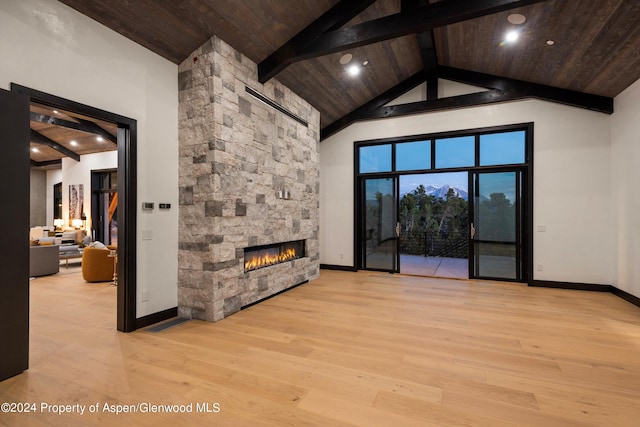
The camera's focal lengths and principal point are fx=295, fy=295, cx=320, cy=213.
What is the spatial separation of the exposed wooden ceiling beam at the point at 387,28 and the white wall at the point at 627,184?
305 cm

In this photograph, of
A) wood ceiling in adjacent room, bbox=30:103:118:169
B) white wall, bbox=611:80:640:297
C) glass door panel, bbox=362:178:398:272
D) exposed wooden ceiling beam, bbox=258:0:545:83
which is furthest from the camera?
wood ceiling in adjacent room, bbox=30:103:118:169

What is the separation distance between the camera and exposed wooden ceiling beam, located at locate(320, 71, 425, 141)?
249 inches

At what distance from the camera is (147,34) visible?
11.0ft

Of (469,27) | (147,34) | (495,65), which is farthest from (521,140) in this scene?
(147,34)

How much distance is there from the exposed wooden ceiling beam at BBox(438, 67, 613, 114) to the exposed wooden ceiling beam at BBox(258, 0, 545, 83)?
2.80 metres

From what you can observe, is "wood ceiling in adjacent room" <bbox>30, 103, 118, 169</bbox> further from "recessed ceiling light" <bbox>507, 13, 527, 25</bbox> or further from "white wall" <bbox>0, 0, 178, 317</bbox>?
"recessed ceiling light" <bbox>507, 13, 527, 25</bbox>

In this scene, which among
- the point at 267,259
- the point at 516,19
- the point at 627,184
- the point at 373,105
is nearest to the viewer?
the point at 516,19

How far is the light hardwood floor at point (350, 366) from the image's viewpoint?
6.40 ft

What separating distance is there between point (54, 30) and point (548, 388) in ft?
17.0

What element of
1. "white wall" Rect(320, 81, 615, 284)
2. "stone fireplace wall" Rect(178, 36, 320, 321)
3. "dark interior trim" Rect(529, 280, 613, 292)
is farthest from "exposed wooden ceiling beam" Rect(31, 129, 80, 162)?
"dark interior trim" Rect(529, 280, 613, 292)

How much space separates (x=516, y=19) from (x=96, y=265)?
26.6 ft

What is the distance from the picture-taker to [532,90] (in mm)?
5348

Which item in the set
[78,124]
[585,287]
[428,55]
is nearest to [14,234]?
[428,55]

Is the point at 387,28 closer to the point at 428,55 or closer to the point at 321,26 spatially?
the point at 321,26
